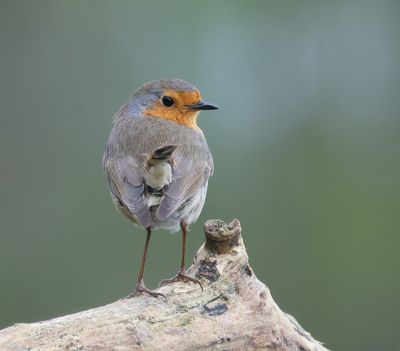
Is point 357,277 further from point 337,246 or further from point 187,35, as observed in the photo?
point 187,35

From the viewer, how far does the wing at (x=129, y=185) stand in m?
4.65

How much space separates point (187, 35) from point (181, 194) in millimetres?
4504

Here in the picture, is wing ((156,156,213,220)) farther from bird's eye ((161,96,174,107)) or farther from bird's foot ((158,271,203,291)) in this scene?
bird's eye ((161,96,174,107))

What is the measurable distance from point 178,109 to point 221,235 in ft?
5.31

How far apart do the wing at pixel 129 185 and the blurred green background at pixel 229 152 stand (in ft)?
8.10

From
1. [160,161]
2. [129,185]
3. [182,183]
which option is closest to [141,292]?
[129,185]

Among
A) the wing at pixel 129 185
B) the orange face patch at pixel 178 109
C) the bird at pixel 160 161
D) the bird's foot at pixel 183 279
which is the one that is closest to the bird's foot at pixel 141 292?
the bird at pixel 160 161

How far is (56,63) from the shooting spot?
906 cm

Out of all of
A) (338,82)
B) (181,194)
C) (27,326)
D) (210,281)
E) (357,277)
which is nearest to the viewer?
(27,326)

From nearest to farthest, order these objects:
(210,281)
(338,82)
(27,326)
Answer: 1. (27,326)
2. (210,281)
3. (338,82)

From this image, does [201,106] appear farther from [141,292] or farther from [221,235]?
[141,292]

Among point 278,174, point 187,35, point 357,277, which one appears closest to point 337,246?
point 357,277

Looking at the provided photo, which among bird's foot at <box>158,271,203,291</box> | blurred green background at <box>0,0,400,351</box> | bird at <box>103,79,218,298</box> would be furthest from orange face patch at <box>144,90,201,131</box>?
blurred green background at <box>0,0,400,351</box>

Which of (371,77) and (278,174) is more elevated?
(371,77)
